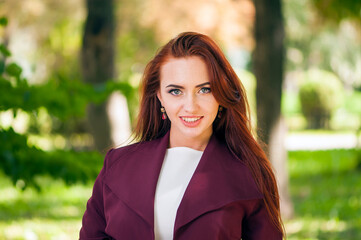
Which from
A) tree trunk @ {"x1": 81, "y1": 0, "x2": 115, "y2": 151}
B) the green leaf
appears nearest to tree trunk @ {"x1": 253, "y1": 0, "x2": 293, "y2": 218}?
tree trunk @ {"x1": 81, "y1": 0, "x2": 115, "y2": 151}

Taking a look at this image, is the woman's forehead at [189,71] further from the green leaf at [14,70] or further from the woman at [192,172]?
the green leaf at [14,70]

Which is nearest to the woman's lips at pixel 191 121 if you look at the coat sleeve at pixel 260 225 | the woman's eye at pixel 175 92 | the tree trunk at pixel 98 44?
the woman's eye at pixel 175 92

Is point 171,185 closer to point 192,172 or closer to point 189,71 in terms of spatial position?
point 192,172

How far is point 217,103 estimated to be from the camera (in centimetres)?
214

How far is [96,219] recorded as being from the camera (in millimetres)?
2217

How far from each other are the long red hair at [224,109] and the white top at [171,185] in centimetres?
17

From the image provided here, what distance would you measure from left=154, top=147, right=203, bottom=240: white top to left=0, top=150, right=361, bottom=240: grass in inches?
82.4

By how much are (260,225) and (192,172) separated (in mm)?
354

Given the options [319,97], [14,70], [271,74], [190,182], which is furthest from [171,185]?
[319,97]

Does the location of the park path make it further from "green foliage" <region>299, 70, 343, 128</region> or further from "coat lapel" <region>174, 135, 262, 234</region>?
"coat lapel" <region>174, 135, 262, 234</region>

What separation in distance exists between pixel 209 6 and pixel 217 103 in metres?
14.5

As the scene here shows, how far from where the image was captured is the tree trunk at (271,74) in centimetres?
599

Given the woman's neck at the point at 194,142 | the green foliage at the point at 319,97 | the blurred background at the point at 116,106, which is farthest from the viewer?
the green foliage at the point at 319,97

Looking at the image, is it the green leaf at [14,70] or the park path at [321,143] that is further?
the park path at [321,143]
